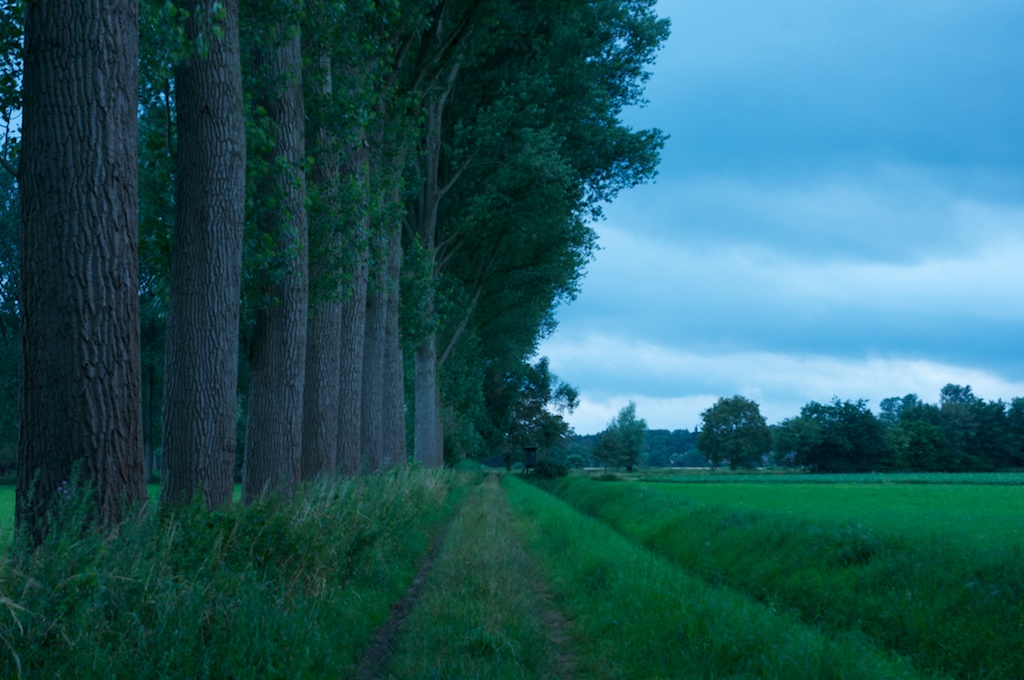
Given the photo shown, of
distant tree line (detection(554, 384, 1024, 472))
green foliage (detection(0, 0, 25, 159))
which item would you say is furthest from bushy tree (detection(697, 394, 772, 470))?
green foliage (detection(0, 0, 25, 159))

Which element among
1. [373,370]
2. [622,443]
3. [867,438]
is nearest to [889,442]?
[867,438]

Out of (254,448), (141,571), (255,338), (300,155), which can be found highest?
(300,155)

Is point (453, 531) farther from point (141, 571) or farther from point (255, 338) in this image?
point (141, 571)

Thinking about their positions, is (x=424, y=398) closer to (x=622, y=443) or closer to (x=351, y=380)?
(x=351, y=380)

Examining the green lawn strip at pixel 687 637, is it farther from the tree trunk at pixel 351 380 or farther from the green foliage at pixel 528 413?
the green foliage at pixel 528 413

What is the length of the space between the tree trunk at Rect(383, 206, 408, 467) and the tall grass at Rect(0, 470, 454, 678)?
12.5 metres

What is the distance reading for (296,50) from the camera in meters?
13.0

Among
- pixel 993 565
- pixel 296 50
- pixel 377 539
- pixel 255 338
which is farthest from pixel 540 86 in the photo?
pixel 993 565

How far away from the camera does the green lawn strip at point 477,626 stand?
7.29m

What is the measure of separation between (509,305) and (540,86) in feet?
51.7

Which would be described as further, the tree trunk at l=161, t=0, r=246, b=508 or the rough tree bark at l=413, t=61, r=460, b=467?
the rough tree bark at l=413, t=61, r=460, b=467

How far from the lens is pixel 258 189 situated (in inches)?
491

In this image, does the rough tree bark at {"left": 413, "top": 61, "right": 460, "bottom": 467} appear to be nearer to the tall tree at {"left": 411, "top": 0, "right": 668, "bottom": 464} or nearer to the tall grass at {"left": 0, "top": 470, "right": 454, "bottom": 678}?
the tall tree at {"left": 411, "top": 0, "right": 668, "bottom": 464}

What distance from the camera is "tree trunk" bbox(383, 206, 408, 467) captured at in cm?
2297
